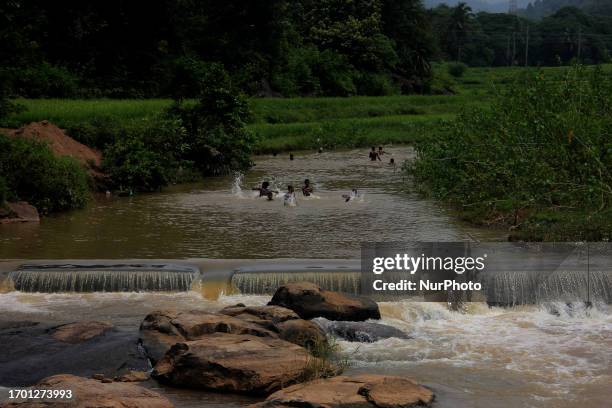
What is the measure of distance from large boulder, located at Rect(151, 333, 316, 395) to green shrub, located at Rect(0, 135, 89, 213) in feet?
37.7

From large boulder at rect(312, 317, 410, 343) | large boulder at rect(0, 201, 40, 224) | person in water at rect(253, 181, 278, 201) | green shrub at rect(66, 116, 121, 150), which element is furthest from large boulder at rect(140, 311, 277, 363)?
green shrub at rect(66, 116, 121, 150)

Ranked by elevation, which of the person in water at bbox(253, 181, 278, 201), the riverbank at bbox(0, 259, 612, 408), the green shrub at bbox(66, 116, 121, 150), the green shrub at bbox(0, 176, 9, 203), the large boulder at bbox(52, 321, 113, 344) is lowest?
the riverbank at bbox(0, 259, 612, 408)

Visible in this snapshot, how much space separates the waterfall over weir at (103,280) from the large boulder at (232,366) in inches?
152

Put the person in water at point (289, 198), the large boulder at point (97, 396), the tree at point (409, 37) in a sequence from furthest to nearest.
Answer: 1. the tree at point (409, 37)
2. the person in water at point (289, 198)
3. the large boulder at point (97, 396)

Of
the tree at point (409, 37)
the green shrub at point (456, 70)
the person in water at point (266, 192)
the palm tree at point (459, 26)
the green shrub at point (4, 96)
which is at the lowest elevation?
the person in water at point (266, 192)

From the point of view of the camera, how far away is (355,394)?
900 cm

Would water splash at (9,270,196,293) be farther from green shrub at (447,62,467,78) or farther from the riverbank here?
green shrub at (447,62,467,78)

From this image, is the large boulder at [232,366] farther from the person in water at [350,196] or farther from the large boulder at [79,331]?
the person in water at [350,196]

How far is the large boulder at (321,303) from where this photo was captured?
12289 mm

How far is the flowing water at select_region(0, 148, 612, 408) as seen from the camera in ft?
34.0

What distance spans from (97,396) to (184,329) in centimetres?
252

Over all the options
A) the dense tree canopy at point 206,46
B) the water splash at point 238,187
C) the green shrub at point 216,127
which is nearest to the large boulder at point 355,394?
the water splash at point 238,187

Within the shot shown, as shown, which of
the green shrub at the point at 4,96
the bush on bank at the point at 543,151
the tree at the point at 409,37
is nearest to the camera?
the bush on bank at the point at 543,151

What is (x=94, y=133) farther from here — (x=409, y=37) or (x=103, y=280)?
(x=409, y=37)
